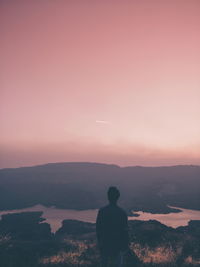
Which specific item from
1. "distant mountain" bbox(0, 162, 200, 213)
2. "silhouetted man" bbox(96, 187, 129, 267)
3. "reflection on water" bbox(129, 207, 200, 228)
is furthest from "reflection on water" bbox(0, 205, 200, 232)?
"silhouetted man" bbox(96, 187, 129, 267)

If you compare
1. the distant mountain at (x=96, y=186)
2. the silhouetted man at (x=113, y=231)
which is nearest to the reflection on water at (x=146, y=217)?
the distant mountain at (x=96, y=186)

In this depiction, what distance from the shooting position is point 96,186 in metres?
83.8

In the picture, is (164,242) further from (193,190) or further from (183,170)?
(183,170)

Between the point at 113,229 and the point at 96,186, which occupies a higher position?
the point at 113,229

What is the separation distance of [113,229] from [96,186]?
77763 mm

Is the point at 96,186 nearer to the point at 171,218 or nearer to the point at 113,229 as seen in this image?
the point at 171,218

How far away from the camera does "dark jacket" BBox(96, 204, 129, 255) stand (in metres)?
7.14

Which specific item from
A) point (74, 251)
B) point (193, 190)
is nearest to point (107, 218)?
point (74, 251)

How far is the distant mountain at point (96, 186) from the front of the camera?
202 ft

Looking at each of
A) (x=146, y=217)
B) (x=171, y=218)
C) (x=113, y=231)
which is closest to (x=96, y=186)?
(x=146, y=217)

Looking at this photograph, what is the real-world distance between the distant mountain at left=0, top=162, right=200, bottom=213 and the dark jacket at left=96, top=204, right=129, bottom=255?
45.9 meters

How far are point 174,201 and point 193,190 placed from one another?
11.5 m

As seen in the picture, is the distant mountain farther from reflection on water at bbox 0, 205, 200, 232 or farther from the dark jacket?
the dark jacket

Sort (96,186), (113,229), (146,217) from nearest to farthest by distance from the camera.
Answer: (113,229) < (146,217) < (96,186)
